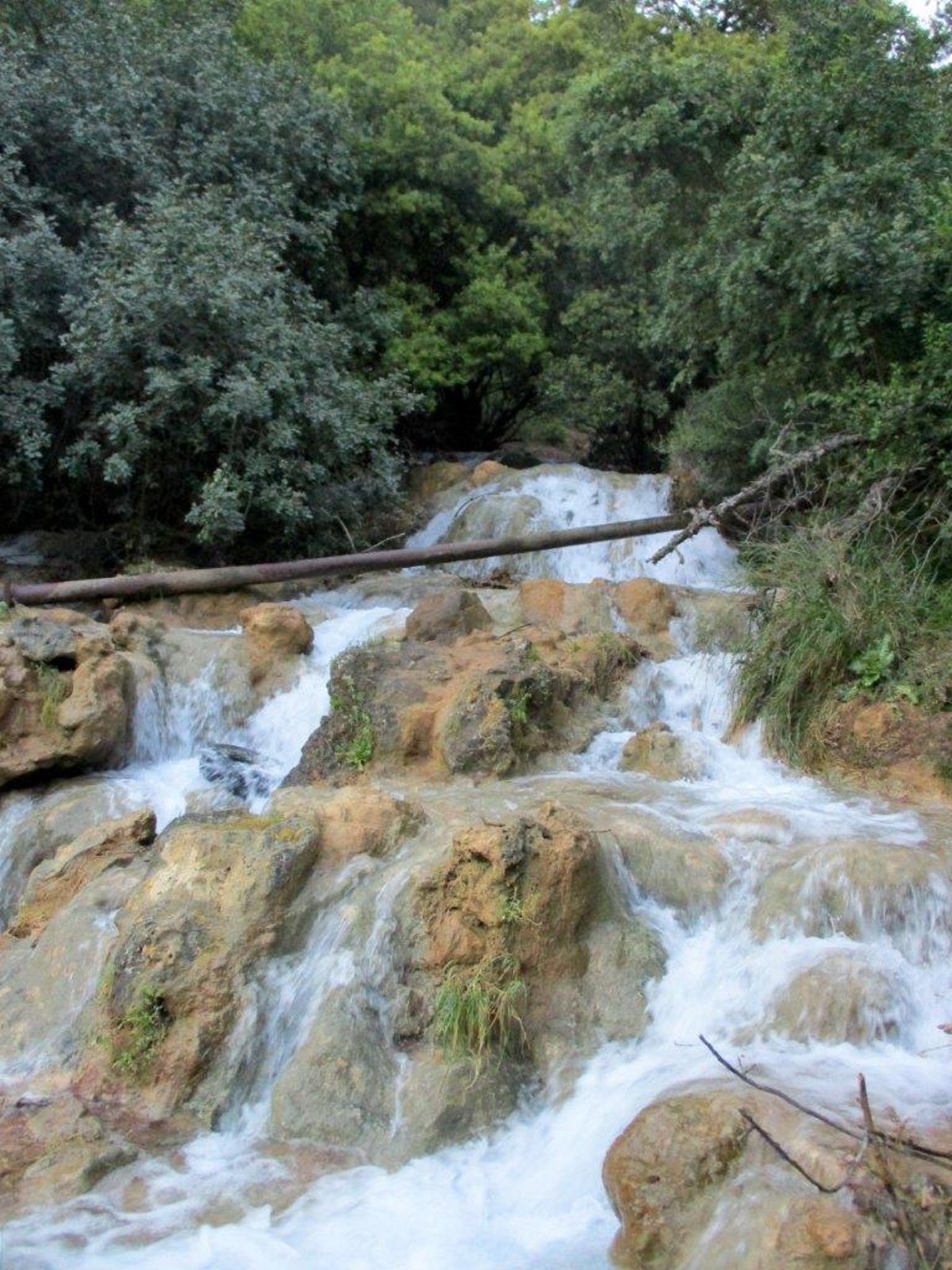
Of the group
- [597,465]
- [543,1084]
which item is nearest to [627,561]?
[597,465]

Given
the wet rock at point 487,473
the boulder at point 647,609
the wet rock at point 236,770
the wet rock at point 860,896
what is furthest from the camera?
the wet rock at point 487,473

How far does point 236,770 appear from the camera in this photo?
788 cm

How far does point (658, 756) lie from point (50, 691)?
13.4 feet

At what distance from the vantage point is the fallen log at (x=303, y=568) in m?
9.84

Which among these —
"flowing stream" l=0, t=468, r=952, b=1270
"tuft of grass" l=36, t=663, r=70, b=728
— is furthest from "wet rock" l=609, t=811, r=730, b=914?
"tuft of grass" l=36, t=663, r=70, b=728

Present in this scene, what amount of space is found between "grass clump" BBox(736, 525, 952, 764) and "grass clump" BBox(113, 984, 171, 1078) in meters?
3.99

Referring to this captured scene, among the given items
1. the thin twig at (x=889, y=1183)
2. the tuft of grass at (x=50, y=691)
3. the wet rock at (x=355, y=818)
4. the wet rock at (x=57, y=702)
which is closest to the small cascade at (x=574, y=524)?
the wet rock at (x=57, y=702)

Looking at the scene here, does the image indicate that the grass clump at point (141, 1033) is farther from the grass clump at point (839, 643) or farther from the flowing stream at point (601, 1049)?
the grass clump at point (839, 643)

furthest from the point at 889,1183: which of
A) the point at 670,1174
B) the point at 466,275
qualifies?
the point at 466,275

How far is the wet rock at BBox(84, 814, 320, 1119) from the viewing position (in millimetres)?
4805

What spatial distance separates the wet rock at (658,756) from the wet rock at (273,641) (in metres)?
2.97

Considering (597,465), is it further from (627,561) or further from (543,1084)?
(543,1084)

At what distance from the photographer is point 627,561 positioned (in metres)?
12.0

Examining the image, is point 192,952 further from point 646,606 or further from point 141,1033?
point 646,606
